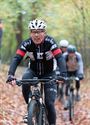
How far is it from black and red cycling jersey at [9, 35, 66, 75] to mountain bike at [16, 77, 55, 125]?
1.30ft

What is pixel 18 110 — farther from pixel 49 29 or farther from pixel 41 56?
pixel 49 29

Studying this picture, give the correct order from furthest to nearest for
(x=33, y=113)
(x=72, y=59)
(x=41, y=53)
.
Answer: (x=72, y=59) → (x=41, y=53) → (x=33, y=113)

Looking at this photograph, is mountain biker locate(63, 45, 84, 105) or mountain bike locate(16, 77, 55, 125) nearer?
mountain bike locate(16, 77, 55, 125)

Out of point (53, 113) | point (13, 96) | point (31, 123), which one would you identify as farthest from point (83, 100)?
point (31, 123)

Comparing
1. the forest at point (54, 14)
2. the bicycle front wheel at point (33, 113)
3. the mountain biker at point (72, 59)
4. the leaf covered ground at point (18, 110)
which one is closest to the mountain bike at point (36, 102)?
the bicycle front wheel at point (33, 113)

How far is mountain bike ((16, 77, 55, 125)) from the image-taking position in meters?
7.29

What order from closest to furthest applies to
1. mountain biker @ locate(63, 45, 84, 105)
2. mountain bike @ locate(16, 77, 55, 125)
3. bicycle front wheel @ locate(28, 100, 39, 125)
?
bicycle front wheel @ locate(28, 100, 39, 125) < mountain bike @ locate(16, 77, 55, 125) < mountain biker @ locate(63, 45, 84, 105)

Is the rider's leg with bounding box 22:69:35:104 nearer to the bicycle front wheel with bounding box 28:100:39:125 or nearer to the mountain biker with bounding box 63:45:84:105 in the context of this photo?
the bicycle front wheel with bounding box 28:100:39:125

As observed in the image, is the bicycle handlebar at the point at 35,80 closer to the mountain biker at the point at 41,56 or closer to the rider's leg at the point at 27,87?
the mountain biker at the point at 41,56

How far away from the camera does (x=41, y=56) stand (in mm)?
7805

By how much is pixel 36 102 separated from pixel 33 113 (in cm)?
26

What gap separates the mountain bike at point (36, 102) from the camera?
7293 mm

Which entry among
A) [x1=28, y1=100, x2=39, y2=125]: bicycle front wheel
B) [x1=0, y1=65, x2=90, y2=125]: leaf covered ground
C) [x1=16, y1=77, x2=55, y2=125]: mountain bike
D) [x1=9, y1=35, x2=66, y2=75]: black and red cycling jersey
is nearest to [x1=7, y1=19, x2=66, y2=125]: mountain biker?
[x1=9, y1=35, x2=66, y2=75]: black and red cycling jersey

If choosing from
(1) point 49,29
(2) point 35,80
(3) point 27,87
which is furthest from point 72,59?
(1) point 49,29
